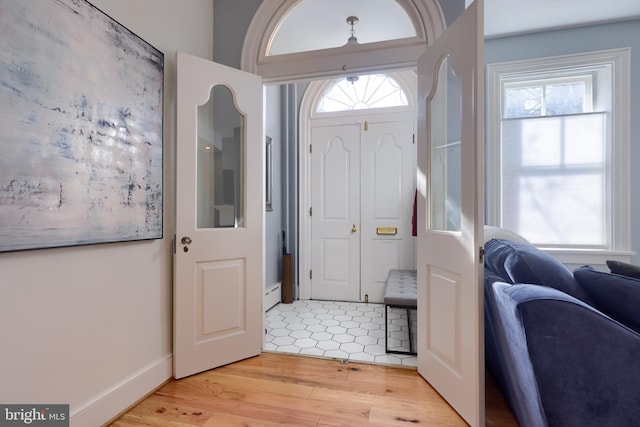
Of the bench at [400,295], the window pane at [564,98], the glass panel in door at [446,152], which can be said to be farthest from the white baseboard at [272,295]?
the window pane at [564,98]

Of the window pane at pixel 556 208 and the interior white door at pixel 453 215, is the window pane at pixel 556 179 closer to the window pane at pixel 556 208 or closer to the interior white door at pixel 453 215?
the window pane at pixel 556 208

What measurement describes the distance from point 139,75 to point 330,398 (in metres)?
2.16

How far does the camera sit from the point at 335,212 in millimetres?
3826

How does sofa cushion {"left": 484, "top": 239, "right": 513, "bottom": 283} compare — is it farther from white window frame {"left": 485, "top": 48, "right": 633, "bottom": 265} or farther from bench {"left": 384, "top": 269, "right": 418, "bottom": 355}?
white window frame {"left": 485, "top": 48, "right": 633, "bottom": 265}

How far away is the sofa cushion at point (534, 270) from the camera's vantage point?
127 cm

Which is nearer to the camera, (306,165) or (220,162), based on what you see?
(220,162)

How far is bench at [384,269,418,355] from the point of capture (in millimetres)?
2342

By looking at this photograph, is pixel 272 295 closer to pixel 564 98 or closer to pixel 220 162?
pixel 220 162

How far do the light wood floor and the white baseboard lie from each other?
1151 mm

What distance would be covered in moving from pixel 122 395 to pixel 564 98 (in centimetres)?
440

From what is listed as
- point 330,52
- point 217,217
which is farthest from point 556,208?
point 217,217

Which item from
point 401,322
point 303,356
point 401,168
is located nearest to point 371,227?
point 401,168

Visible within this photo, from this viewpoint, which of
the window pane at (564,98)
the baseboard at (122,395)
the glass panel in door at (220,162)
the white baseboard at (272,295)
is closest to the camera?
the baseboard at (122,395)

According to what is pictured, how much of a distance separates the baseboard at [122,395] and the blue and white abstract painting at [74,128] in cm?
80
